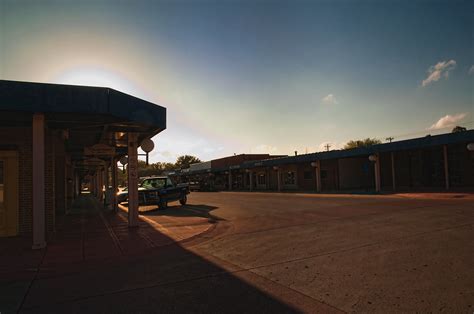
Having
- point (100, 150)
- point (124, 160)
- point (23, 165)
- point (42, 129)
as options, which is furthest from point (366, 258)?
point (124, 160)

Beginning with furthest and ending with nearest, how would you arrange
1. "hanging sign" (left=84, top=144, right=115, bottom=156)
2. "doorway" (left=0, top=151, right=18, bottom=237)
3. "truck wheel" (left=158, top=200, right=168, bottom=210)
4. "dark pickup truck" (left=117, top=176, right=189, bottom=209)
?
"truck wheel" (left=158, top=200, right=168, bottom=210), "dark pickup truck" (left=117, top=176, right=189, bottom=209), "hanging sign" (left=84, top=144, right=115, bottom=156), "doorway" (left=0, top=151, right=18, bottom=237)

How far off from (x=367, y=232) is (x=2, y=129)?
11.7 meters

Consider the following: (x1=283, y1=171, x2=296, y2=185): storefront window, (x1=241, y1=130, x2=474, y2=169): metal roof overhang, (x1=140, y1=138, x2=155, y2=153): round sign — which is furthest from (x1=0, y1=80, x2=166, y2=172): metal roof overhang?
(x1=283, y1=171, x2=296, y2=185): storefront window

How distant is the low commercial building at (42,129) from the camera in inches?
320

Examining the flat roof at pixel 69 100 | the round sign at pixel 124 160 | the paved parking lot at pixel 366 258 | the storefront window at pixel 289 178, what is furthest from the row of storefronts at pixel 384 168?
the flat roof at pixel 69 100

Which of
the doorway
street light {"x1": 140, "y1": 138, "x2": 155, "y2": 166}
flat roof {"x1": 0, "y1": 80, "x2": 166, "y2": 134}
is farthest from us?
street light {"x1": 140, "y1": 138, "x2": 155, "y2": 166}

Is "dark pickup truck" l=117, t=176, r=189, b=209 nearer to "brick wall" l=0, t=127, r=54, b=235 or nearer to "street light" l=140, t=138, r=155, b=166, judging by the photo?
"street light" l=140, t=138, r=155, b=166

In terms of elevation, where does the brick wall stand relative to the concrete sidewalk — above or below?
above

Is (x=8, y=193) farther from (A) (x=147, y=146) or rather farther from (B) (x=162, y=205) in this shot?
(B) (x=162, y=205)

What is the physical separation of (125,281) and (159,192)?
13322 millimetres

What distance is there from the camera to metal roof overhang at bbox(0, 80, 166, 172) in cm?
784

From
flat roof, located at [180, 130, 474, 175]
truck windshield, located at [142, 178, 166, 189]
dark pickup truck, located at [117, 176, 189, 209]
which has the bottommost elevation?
dark pickup truck, located at [117, 176, 189, 209]

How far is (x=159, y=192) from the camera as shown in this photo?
18.6m

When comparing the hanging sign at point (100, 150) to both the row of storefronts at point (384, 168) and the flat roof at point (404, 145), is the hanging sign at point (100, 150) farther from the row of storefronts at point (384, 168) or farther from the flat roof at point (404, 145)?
the flat roof at point (404, 145)
